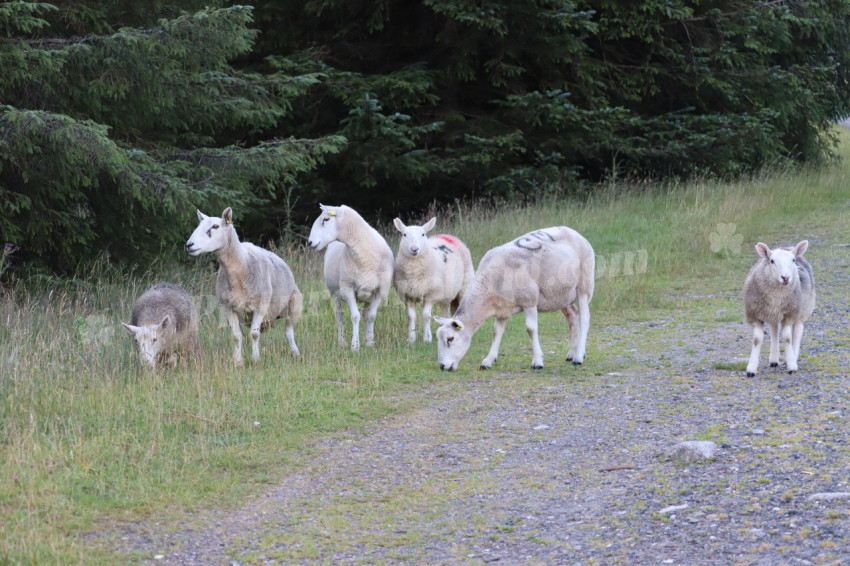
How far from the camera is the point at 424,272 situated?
11828 mm

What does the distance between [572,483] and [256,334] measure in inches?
194

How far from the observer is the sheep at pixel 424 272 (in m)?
11.6

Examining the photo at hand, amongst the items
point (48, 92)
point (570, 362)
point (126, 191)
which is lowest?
point (570, 362)

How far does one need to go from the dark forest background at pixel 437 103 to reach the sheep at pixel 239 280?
2.52 metres

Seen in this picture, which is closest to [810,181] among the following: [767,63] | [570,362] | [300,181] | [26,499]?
[767,63]

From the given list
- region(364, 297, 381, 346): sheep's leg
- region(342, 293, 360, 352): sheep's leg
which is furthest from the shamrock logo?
region(342, 293, 360, 352): sheep's leg

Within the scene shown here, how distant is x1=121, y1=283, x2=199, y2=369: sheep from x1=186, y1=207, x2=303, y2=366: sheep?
1.36ft

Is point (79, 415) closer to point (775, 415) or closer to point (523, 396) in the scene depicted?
point (523, 396)

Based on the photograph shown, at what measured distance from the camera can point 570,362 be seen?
10711mm

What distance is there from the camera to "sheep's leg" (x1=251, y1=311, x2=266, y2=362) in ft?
34.9

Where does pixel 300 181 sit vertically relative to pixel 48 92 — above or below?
below

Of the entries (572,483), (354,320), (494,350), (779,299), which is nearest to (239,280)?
(354,320)

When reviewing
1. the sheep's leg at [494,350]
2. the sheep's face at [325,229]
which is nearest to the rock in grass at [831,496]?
the sheep's leg at [494,350]

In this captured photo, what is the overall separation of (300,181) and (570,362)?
12109 mm
